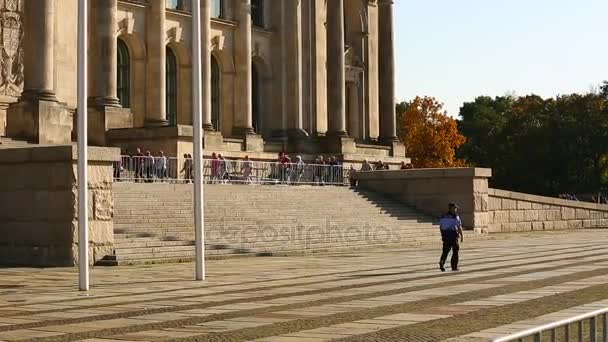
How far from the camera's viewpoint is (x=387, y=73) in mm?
58625

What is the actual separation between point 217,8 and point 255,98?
5393 millimetres

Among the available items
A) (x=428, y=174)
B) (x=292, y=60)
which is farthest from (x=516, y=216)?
(x=292, y=60)

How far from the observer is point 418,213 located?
129ft

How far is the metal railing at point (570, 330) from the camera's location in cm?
616

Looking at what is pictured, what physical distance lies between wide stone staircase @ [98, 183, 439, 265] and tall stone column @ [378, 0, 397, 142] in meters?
17.9

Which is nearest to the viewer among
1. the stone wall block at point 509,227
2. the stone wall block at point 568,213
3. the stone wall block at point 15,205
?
the stone wall block at point 15,205

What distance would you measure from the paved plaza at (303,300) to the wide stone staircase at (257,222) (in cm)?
198

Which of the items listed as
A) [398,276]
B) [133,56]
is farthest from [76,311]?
[133,56]

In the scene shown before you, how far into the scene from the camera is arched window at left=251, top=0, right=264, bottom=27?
179ft

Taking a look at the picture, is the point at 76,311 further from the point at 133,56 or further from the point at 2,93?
the point at 133,56

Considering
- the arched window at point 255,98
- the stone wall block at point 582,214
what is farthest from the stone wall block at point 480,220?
the arched window at point 255,98

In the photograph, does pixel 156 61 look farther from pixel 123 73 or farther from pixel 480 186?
pixel 480 186

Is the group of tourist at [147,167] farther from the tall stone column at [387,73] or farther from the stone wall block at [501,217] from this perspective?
the tall stone column at [387,73]

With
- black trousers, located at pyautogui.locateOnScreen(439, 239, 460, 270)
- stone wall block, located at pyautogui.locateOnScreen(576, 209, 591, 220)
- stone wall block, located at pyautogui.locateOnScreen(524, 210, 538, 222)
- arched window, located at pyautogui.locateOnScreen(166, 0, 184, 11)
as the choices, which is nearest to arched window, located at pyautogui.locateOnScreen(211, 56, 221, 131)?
arched window, located at pyautogui.locateOnScreen(166, 0, 184, 11)
